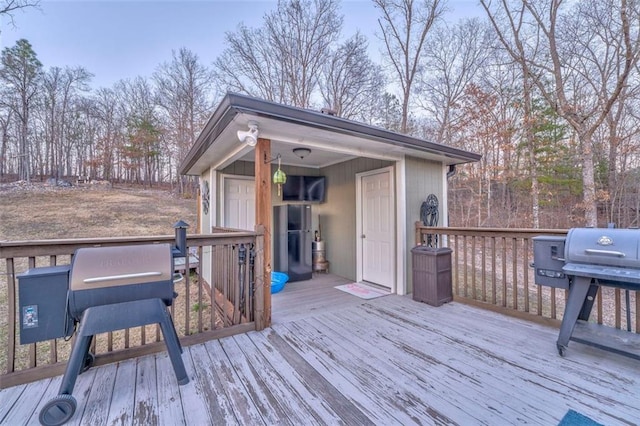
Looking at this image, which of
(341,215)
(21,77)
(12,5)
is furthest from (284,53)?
(21,77)

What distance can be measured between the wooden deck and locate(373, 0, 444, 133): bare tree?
30.6 ft

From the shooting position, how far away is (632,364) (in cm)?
225

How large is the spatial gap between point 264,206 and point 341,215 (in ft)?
9.10

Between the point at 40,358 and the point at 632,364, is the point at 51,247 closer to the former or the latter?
the point at 40,358

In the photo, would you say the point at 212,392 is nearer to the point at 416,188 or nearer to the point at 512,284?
the point at 416,188

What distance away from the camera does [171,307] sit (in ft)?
9.50

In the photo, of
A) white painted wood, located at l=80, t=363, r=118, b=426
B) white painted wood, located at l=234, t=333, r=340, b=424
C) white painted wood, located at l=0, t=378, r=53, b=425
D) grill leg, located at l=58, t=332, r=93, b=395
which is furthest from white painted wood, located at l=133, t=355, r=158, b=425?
white painted wood, located at l=234, t=333, r=340, b=424

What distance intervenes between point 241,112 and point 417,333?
2874 millimetres

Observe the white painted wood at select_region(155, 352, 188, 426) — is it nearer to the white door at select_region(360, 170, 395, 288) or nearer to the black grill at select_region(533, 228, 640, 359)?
the black grill at select_region(533, 228, 640, 359)

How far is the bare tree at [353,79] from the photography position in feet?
35.1

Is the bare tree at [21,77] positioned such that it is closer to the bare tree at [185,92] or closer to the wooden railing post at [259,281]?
the bare tree at [185,92]

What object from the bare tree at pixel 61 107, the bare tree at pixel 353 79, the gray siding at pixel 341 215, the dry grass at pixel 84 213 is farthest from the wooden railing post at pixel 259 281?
the bare tree at pixel 61 107

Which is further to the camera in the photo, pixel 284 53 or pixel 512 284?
pixel 284 53

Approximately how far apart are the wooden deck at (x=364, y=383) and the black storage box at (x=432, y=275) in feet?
2.40
